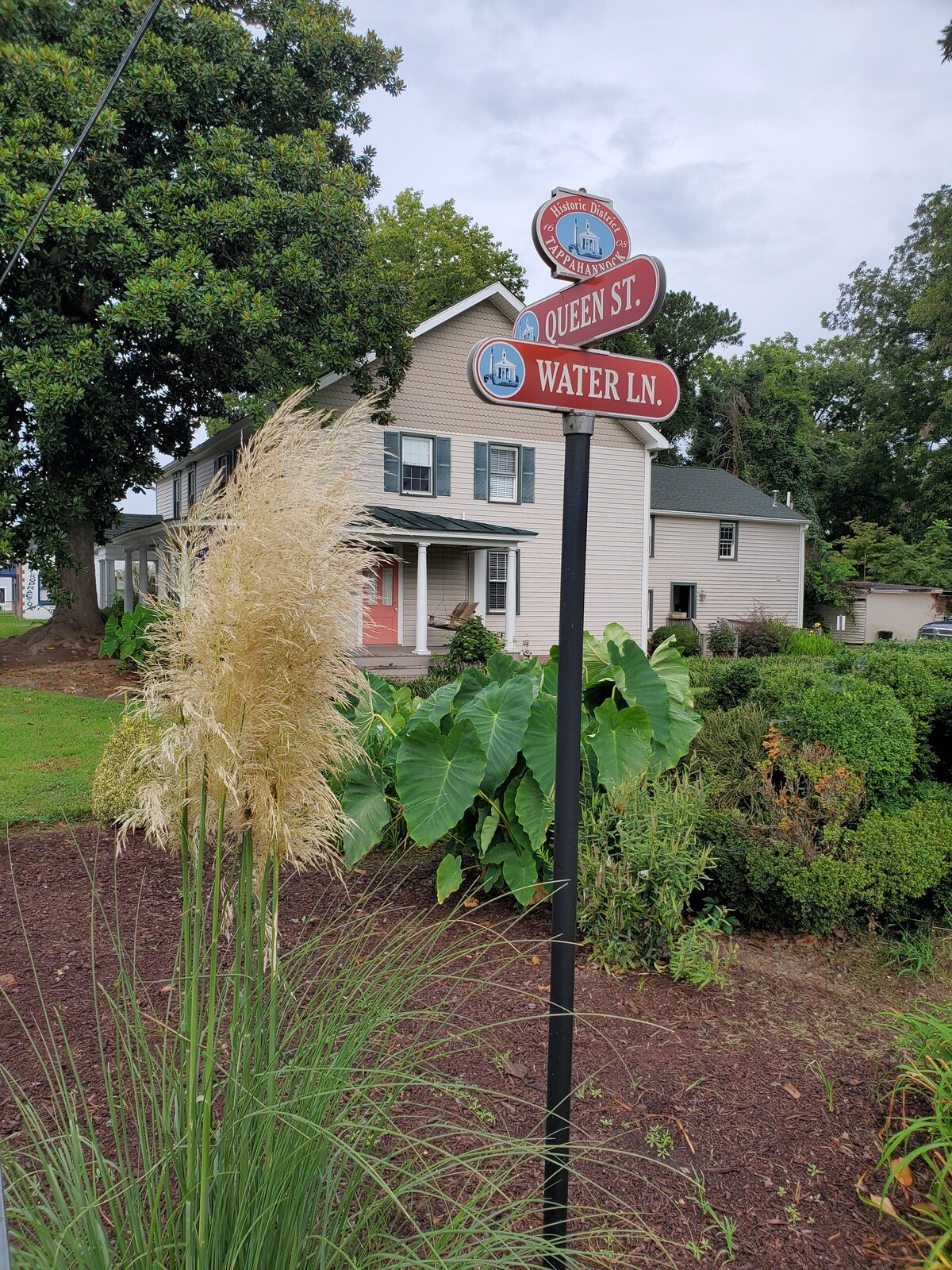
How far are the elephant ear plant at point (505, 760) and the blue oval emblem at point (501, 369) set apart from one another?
1.75 metres

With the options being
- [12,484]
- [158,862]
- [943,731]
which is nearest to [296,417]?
[158,862]

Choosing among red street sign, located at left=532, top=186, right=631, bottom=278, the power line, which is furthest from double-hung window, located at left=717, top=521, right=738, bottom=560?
red street sign, located at left=532, top=186, right=631, bottom=278

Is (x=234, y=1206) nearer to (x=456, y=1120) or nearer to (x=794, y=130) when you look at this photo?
(x=456, y=1120)

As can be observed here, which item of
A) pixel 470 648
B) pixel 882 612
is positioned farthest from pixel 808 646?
pixel 470 648

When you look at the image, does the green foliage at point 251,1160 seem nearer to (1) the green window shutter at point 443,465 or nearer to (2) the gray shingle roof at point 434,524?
(2) the gray shingle roof at point 434,524

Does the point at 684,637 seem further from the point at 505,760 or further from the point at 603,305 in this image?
the point at 603,305

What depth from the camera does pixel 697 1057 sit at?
2.78 metres

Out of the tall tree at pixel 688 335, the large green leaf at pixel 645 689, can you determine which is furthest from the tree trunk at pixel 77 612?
the tall tree at pixel 688 335

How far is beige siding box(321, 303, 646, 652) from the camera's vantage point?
1803cm

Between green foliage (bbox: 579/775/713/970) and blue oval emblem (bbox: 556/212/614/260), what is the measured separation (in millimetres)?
2164

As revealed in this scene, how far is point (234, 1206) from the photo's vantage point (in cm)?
145

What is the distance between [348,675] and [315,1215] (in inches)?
39.8

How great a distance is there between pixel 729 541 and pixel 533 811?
81.3ft

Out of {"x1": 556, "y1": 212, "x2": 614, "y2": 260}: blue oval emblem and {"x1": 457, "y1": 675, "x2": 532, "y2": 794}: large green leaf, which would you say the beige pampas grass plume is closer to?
{"x1": 556, "y1": 212, "x2": 614, "y2": 260}: blue oval emblem
